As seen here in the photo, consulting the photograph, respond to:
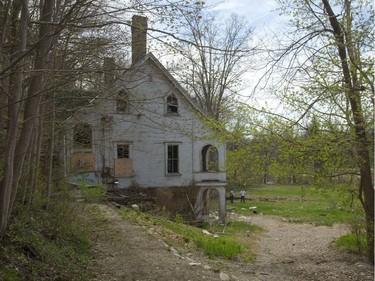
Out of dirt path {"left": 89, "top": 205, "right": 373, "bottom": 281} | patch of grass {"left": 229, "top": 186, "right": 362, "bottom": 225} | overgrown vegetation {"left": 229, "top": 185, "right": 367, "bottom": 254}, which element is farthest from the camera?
patch of grass {"left": 229, "top": 186, "right": 362, "bottom": 225}

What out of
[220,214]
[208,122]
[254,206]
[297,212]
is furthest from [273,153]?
[254,206]

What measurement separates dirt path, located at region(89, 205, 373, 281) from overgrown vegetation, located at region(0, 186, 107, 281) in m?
0.47

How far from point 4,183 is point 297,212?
23309 mm

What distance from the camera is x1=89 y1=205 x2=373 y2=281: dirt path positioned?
24.2 feet

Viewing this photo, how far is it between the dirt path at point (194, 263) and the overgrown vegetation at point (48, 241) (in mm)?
465

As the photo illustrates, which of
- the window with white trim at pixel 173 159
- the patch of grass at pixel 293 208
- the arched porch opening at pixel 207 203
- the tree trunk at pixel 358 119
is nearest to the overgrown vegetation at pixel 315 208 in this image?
the patch of grass at pixel 293 208

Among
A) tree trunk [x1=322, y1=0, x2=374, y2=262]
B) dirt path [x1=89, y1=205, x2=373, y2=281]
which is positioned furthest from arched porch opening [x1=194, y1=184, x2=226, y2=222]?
tree trunk [x1=322, y1=0, x2=374, y2=262]

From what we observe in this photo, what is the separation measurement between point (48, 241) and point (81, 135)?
4.29m

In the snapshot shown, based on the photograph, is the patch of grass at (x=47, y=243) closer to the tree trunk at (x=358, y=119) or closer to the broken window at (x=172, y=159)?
the tree trunk at (x=358, y=119)

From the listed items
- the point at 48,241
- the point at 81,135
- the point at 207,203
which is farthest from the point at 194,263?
the point at 207,203

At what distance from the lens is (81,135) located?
11.0 metres

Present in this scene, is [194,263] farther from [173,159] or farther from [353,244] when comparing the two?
[173,159]

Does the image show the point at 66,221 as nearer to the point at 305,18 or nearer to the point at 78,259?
the point at 78,259

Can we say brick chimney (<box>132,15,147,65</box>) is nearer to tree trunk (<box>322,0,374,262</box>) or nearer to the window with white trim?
tree trunk (<box>322,0,374,262</box>)
